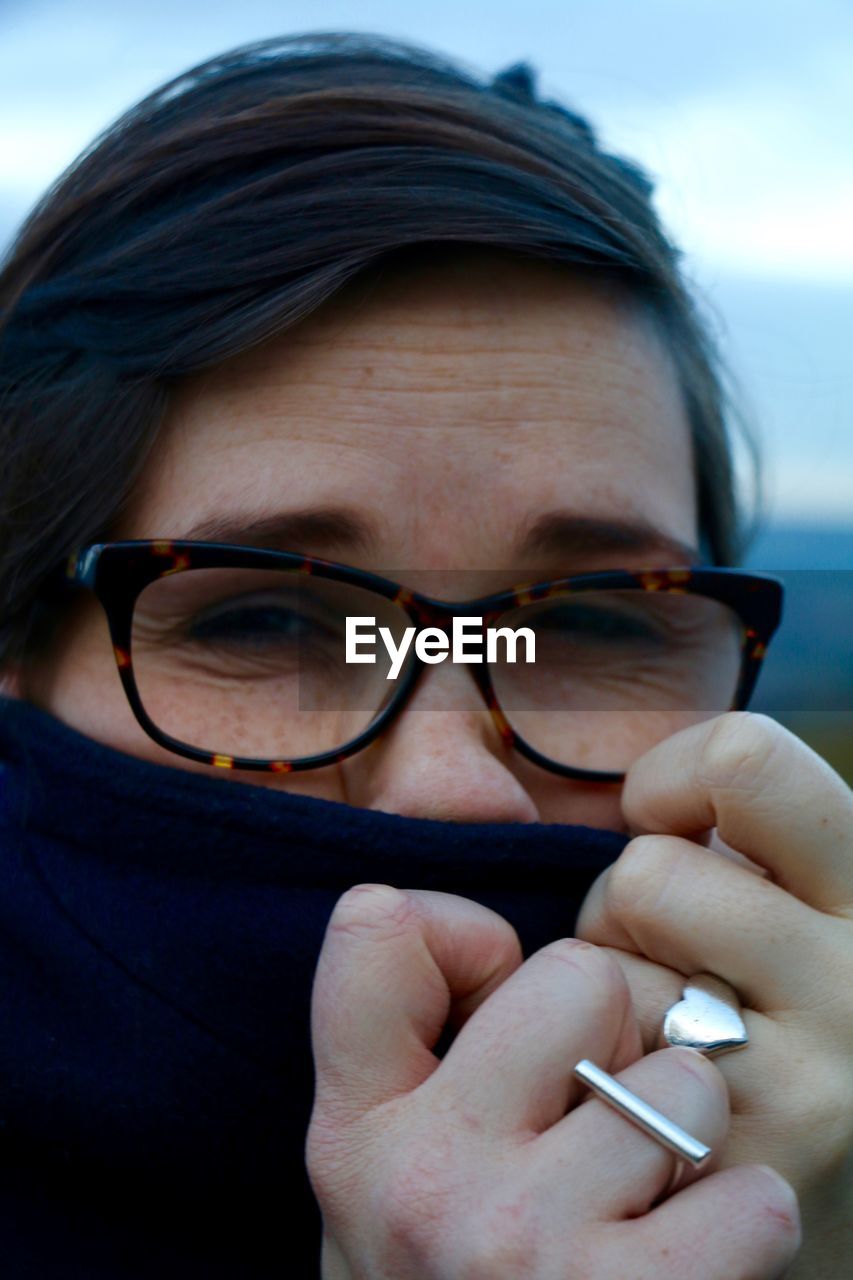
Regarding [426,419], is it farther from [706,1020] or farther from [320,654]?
[706,1020]

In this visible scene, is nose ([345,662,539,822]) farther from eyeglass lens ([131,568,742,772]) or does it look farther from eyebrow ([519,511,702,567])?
eyebrow ([519,511,702,567])

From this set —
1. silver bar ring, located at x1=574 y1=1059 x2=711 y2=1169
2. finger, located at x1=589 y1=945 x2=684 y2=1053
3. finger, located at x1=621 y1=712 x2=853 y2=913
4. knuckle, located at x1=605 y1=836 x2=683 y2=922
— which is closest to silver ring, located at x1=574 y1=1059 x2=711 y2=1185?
silver bar ring, located at x1=574 y1=1059 x2=711 y2=1169

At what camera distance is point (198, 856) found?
4.52ft

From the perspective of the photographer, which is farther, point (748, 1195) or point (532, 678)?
point (532, 678)

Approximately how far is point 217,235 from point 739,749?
998 mm

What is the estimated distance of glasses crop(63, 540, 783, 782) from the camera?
57.8 inches

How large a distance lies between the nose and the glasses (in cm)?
2

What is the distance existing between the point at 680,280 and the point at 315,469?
2.87 feet

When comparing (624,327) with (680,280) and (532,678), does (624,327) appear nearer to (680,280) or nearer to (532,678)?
(680,280)

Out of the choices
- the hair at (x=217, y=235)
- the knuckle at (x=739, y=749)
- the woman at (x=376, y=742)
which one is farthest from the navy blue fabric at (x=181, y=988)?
the hair at (x=217, y=235)

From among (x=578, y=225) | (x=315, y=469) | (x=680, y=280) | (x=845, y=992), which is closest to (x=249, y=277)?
(x=315, y=469)

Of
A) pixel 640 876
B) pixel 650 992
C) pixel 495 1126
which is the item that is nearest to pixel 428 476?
pixel 640 876

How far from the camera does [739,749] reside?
4.25ft

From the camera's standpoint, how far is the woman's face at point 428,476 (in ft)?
4.80
